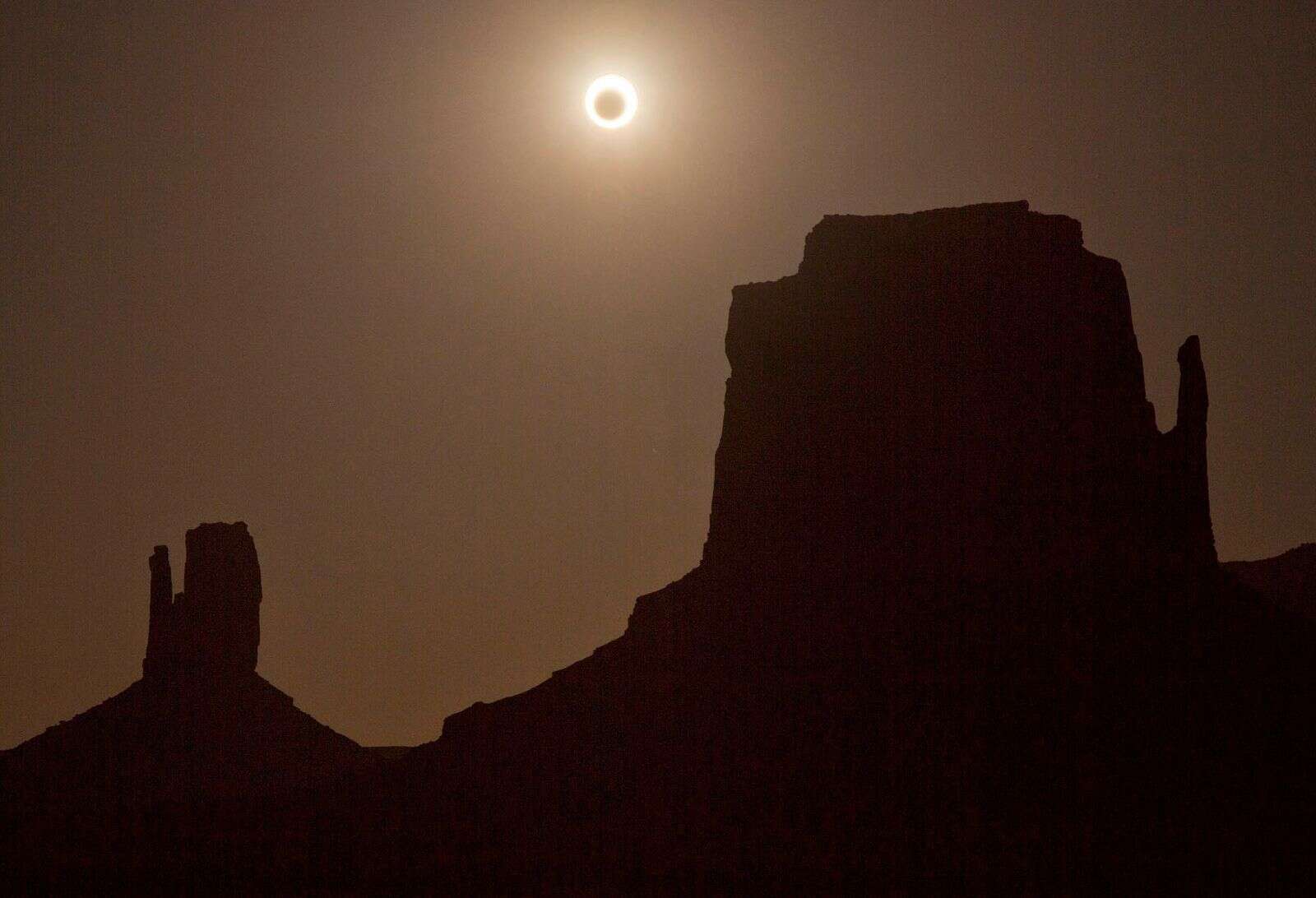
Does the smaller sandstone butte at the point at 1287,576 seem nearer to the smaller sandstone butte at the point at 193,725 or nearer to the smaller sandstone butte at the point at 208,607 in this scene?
the smaller sandstone butte at the point at 193,725

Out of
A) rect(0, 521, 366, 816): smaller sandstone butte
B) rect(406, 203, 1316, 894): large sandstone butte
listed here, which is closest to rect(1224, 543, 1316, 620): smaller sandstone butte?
rect(406, 203, 1316, 894): large sandstone butte

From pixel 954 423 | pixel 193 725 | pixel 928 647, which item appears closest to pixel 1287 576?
pixel 954 423

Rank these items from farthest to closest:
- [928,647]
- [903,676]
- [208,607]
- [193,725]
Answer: [208,607], [193,725], [928,647], [903,676]

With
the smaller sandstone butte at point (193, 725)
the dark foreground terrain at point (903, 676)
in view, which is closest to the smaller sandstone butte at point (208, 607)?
the smaller sandstone butte at point (193, 725)

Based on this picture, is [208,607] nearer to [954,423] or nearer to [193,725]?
[193,725]

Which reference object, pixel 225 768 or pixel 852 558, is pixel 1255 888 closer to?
pixel 852 558

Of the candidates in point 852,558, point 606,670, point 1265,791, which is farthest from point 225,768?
point 1265,791
